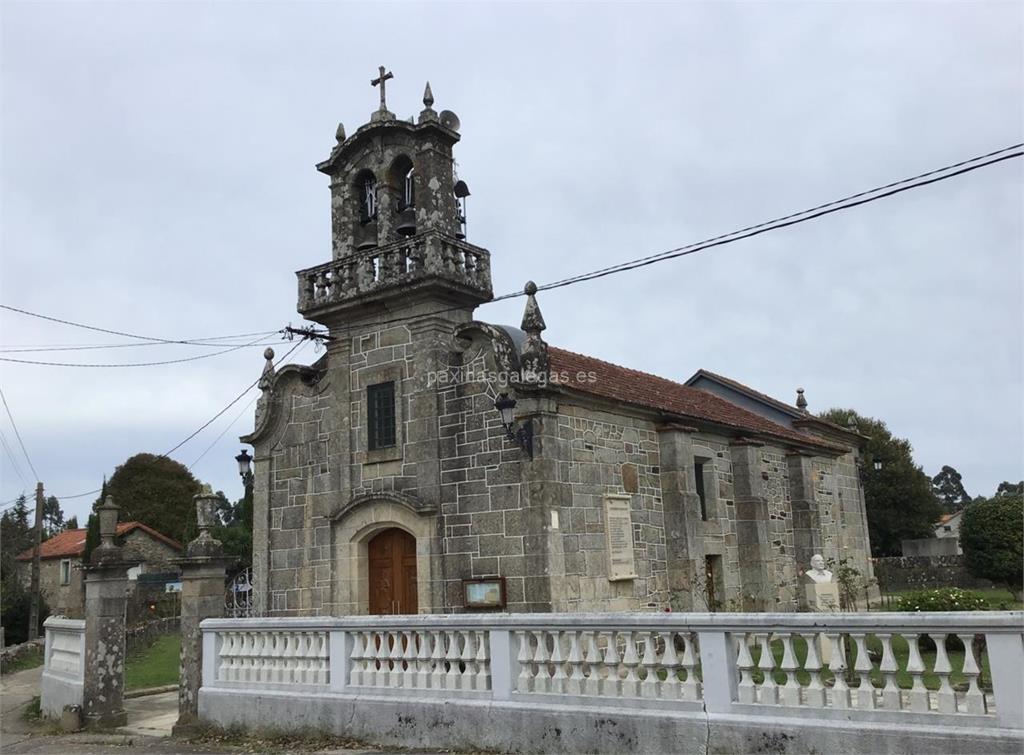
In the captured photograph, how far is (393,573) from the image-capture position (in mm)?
14414

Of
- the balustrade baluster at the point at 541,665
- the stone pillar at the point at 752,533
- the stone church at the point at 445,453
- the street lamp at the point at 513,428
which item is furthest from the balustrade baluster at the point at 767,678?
the stone pillar at the point at 752,533

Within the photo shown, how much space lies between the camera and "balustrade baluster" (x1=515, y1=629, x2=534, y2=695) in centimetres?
792

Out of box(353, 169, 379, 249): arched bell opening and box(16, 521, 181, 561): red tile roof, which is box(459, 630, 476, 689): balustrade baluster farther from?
box(16, 521, 181, 561): red tile roof

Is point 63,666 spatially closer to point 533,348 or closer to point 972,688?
point 533,348

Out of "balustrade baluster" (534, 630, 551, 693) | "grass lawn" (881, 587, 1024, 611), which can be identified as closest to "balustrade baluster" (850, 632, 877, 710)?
"balustrade baluster" (534, 630, 551, 693)

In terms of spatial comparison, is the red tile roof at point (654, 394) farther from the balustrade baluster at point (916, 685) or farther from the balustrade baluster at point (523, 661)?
the balustrade baluster at point (916, 685)

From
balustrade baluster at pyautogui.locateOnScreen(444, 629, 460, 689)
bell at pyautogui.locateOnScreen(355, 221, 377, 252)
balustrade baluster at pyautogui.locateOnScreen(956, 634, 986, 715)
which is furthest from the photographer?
bell at pyautogui.locateOnScreen(355, 221, 377, 252)

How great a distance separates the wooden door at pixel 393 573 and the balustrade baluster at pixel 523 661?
6165mm

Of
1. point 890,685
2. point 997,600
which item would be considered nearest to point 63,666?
point 890,685

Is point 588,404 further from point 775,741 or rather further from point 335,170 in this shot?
point 775,741

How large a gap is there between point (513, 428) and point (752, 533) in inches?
295

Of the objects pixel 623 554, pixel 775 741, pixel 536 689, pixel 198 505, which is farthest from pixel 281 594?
pixel 775 741

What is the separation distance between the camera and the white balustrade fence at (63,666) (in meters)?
12.2

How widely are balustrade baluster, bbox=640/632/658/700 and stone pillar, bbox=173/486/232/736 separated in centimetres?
615
